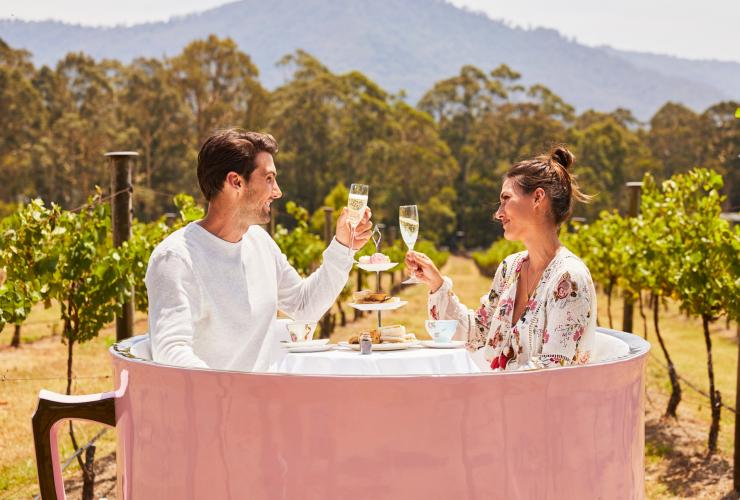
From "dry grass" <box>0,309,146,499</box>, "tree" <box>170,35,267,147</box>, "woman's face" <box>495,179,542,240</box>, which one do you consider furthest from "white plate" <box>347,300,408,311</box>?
"tree" <box>170,35,267,147</box>

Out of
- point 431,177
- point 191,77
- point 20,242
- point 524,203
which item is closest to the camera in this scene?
point 524,203

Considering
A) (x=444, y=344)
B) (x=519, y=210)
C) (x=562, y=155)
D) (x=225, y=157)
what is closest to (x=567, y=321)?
(x=519, y=210)

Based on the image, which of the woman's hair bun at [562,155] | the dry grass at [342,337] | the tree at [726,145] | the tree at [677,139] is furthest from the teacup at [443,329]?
the tree at [677,139]

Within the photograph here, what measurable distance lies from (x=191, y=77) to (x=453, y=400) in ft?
138

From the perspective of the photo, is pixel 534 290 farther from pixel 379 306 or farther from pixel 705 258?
pixel 705 258

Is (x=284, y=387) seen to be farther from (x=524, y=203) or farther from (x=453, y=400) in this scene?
(x=524, y=203)

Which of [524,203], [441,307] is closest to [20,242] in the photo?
[441,307]

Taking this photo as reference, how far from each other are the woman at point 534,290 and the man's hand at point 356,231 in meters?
0.15

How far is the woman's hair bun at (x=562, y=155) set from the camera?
257cm

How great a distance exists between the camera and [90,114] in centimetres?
3856

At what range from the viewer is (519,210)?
244cm

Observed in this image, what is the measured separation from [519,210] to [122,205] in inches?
124

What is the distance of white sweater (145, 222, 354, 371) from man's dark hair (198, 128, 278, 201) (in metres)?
0.13

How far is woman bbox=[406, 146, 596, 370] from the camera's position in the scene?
2.14 metres
